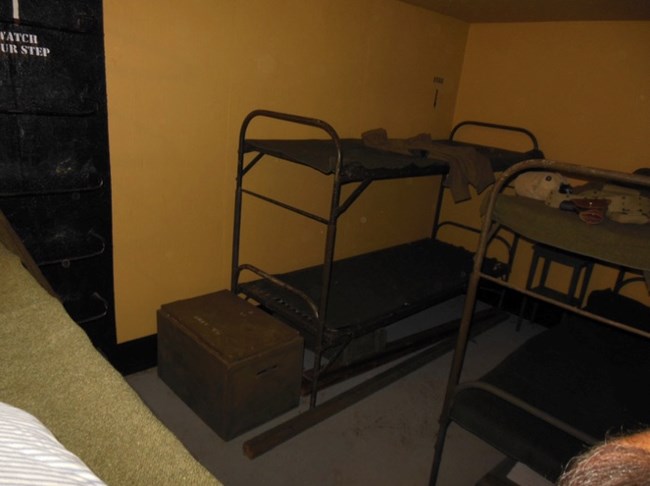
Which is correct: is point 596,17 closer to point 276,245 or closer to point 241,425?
point 276,245

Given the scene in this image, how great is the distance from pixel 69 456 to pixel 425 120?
12.7 ft

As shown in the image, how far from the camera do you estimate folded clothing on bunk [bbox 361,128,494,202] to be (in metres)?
2.95

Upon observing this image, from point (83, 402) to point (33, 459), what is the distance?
0.27 m

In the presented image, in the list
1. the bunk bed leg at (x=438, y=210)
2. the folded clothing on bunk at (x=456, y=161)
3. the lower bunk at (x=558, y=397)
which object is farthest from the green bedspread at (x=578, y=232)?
the bunk bed leg at (x=438, y=210)

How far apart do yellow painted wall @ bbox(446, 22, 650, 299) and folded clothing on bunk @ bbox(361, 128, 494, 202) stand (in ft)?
3.30

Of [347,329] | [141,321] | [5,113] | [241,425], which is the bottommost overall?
[241,425]

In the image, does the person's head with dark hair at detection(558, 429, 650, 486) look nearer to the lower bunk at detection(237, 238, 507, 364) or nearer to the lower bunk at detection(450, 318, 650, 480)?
the lower bunk at detection(450, 318, 650, 480)

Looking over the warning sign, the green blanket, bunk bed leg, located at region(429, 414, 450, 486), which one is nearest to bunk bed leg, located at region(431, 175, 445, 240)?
bunk bed leg, located at region(429, 414, 450, 486)

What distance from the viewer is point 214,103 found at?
257 cm

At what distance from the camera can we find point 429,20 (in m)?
3.62

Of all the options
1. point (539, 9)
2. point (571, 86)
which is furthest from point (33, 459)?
point (571, 86)

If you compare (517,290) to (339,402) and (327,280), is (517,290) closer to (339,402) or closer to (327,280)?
(327,280)

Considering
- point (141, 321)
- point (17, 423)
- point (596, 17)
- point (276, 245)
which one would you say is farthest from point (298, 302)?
point (596, 17)

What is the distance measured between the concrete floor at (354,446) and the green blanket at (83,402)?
1.31 metres
